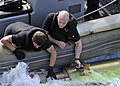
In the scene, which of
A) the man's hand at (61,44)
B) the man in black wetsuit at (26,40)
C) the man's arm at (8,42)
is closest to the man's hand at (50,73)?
the man in black wetsuit at (26,40)

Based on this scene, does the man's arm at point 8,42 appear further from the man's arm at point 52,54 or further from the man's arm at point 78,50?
the man's arm at point 78,50

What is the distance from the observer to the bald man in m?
4.27

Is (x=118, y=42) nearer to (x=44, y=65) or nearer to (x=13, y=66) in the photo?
(x=44, y=65)

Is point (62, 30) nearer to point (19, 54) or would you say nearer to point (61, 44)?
point (61, 44)

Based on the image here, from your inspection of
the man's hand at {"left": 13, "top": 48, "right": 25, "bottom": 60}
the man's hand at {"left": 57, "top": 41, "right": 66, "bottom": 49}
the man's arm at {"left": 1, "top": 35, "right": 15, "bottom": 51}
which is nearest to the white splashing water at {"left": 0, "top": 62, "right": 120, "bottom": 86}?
the man's hand at {"left": 13, "top": 48, "right": 25, "bottom": 60}

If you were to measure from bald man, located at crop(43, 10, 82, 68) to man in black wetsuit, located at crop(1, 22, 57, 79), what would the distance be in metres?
0.16

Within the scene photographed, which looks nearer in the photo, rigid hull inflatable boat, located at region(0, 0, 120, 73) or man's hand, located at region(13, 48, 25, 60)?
man's hand, located at region(13, 48, 25, 60)

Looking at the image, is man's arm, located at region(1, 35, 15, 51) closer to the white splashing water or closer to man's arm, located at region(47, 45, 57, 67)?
the white splashing water

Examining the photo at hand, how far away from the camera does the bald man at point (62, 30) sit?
427cm

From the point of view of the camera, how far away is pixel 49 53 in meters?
4.39

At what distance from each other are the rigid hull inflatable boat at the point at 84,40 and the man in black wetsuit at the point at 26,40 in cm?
7

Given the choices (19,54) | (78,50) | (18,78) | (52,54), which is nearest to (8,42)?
(19,54)

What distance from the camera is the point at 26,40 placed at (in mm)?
4090

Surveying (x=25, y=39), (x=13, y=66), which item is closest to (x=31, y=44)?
(x=25, y=39)
